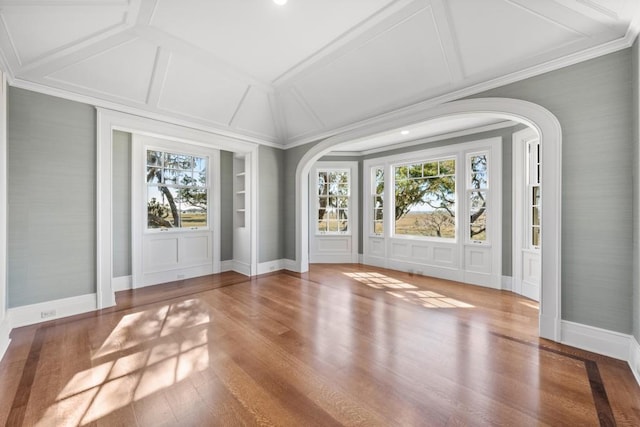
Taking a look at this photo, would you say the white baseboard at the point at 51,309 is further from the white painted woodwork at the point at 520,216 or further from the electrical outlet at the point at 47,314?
the white painted woodwork at the point at 520,216

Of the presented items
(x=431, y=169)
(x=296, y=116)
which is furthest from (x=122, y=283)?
(x=431, y=169)

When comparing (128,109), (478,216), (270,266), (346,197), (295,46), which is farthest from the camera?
(346,197)

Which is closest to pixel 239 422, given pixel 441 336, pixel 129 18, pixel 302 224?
pixel 441 336

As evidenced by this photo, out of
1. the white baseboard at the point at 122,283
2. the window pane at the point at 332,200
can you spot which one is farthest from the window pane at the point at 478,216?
the white baseboard at the point at 122,283

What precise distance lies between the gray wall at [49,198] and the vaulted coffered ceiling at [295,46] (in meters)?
0.31

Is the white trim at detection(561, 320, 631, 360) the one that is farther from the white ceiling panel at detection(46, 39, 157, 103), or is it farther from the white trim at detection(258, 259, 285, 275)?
the white ceiling panel at detection(46, 39, 157, 103)

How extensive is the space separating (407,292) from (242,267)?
3.22 metres

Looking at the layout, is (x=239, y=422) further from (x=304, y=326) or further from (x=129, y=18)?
(x=129, y=18)

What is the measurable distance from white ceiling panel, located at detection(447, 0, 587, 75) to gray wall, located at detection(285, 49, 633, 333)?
32 centimetres

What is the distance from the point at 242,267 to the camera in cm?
544

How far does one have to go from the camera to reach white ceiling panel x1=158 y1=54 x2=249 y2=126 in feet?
11.3

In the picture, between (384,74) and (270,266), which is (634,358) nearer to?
(384,74)

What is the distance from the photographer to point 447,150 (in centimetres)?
504

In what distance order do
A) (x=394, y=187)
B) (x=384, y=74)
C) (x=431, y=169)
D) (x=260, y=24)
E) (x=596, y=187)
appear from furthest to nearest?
1. (x=394, y=187)
2. (x=431, y=169)
3. (x=384, y=74)
4. (x=260, y=24)
5. (x=596, y=187)
